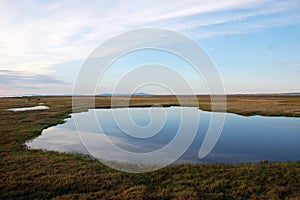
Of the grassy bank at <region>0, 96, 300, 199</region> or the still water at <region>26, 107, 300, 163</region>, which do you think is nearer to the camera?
the grassy bank at <region>0, 96, 300, 199</region>

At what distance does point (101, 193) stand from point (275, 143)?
1608 cm

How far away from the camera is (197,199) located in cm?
884

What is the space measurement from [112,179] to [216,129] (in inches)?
817

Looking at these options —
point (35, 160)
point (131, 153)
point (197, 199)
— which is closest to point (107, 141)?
point (131, 153)

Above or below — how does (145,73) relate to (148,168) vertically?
above

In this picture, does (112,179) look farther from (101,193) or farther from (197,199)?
(197,199)

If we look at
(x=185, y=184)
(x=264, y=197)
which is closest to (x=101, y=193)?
(x=185, y=184)

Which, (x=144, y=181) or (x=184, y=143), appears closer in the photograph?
(x=144, y=181)

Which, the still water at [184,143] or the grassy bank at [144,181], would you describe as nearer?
the grassy bank at [144,181]

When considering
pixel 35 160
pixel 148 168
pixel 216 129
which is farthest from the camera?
pixel 216 129

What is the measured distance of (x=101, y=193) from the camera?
9.35 meters

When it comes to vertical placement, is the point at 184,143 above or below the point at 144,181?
below

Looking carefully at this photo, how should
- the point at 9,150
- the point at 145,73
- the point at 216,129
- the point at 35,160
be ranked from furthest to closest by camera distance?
the point at 216,129
the point at 145,73
the point at 9,150
the point at 35,160

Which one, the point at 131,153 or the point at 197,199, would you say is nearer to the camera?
the point at 197,199
